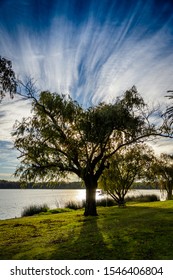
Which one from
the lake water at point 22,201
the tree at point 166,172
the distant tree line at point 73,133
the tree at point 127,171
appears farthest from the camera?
the tree at point 166,172

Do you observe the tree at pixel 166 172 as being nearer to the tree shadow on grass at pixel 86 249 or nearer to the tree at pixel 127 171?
the tree at pixel 127 171

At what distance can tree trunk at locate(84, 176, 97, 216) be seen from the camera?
62.4 ft

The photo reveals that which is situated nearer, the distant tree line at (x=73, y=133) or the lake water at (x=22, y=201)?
the distant tree line at (x=73, y=133)

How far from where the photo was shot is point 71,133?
60.6 feet

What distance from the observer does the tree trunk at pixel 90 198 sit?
749 inches

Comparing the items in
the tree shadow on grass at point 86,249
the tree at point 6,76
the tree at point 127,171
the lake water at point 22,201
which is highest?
the tree at point 6,76

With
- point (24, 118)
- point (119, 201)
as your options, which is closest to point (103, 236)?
point (24, 118)

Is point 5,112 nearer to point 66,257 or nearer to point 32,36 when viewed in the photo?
point 32,36

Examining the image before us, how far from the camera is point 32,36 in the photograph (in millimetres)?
11180

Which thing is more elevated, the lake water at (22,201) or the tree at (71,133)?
the tree at (71,133)

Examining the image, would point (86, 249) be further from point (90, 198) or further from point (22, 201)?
point (22, 201)

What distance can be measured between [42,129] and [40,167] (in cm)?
274

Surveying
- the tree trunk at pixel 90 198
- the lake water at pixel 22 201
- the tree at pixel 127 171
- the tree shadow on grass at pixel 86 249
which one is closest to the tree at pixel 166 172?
the lake water at pixel 22 201

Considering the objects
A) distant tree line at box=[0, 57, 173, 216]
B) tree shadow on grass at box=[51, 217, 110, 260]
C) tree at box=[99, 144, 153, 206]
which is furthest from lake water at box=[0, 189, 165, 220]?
tree shadow on grass at box=[51, 217, 110, 260]
